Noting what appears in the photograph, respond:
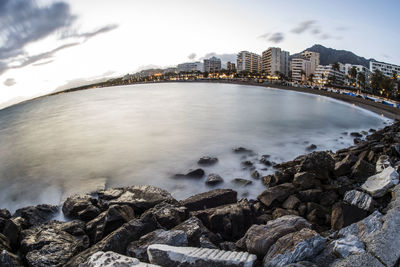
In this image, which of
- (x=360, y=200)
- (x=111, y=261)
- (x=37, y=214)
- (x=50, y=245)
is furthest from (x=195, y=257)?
(x=37, y=214)

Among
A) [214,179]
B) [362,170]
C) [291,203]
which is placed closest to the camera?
[291,203]

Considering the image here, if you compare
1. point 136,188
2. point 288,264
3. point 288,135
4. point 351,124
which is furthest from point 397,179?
point 351,124

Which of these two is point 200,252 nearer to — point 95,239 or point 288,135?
point 95,239

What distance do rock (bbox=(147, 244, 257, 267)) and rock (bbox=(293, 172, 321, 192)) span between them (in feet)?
12.2

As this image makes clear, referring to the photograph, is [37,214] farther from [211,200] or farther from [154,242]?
[211,200]

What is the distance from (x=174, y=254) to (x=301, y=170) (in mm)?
4856

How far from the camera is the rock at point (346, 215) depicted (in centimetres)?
389

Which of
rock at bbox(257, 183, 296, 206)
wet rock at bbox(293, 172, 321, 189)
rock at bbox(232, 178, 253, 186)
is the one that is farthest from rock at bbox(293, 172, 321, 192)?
rock at bbox(232, 178, 253, 186)

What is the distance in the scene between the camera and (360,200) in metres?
4.36

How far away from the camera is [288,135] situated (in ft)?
50.5

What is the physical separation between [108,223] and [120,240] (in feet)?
3.22

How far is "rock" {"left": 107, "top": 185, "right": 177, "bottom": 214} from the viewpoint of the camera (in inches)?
208

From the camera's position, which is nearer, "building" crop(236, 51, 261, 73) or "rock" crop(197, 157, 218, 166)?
"rock" crop(197, 157, 218, 166)

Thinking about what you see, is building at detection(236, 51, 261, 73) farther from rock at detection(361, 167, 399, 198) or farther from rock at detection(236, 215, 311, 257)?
rock at detection(236, 215, 311, 257)
